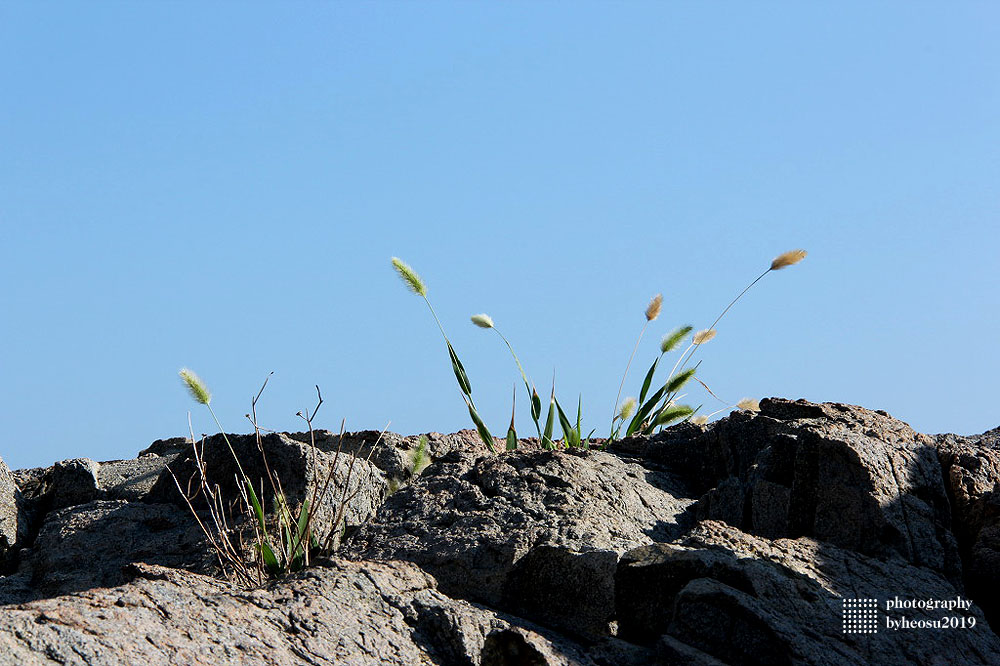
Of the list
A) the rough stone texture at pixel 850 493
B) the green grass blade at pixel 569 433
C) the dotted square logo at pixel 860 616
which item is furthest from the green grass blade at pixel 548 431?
the dotted square logo at pixel 860 616

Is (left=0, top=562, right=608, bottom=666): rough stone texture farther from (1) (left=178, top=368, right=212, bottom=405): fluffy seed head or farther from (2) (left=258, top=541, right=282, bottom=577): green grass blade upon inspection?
(1) (left=178, top=368, right=212, bottom=405): fluffy seed head

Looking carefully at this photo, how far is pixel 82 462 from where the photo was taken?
6.49m

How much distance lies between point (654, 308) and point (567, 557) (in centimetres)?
293

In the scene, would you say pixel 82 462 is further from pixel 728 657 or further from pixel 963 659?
pixel 963 659

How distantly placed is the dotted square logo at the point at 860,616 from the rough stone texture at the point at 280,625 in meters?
0.99

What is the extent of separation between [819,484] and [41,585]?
3984mm

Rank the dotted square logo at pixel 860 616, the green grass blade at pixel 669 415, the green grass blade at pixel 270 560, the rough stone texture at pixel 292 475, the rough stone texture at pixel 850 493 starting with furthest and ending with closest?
the green grass blade at pixel 669 415 < the rough stone texture at pixel 292 475 < the rough stone texture at pixel 850 493 < the green grass blade at pixel 270 560 < the dotted square logo at pixel 860 616

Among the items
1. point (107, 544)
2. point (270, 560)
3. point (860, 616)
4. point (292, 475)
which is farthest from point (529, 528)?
point (107, 544)

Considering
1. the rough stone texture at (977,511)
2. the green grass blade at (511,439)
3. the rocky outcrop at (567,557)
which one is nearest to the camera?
the rocky outcrop at (567,557)

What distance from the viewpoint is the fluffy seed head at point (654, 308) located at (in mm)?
6793

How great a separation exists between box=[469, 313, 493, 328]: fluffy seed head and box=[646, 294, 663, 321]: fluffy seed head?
1091 mm

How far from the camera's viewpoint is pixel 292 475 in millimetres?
5430

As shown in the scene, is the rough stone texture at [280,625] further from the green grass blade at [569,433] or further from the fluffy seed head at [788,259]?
the fluffy seed head at [788,259]

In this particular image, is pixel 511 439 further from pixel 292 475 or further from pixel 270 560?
pixel 270 560
